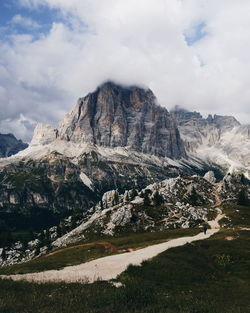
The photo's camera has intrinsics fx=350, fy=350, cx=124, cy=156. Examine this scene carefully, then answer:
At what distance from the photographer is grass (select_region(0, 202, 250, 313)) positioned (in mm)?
35969

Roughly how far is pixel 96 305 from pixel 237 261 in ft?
146

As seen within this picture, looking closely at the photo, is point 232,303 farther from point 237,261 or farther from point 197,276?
point 237,261

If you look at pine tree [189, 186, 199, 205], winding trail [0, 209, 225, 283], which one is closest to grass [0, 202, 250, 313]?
winding trail [0, 209, 225, 283]

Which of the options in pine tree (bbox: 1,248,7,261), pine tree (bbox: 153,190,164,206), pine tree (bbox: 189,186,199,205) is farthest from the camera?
pine tree (bbox: 189,186,199,205)

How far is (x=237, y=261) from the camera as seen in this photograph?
71.6 m

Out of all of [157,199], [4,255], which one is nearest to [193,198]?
[157,199]

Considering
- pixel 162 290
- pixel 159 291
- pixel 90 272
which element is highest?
pixel 90 272

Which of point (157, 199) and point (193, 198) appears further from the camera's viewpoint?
point (193, 198)

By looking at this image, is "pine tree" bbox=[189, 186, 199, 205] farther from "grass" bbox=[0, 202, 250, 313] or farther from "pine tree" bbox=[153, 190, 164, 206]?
"grass" bbox=[0, 202, 250, 313]

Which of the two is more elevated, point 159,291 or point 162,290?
point 159,291

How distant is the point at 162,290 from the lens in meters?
46.2

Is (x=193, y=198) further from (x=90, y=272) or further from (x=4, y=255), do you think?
(x=90, y=272)

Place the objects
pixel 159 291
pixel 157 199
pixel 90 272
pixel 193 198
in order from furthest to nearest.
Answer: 1. pixel 193 198
2. pixel 157 199
3. pixel 90 272
4. pixel 159 291

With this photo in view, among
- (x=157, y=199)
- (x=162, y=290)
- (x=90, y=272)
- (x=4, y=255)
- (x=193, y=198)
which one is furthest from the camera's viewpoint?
(x=193, y=198)
